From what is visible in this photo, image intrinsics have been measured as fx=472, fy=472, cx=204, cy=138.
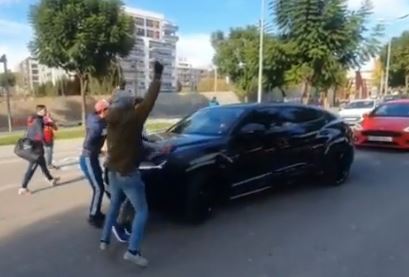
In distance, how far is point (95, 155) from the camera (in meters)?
5.98

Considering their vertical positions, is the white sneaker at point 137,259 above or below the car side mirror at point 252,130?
below

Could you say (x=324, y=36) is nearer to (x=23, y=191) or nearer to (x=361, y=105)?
(x=361, y=105)

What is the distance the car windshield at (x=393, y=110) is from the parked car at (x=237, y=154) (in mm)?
5971

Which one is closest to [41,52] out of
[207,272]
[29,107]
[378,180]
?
[29,107]

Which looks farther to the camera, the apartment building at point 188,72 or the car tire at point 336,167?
the apartment building at point 188,72

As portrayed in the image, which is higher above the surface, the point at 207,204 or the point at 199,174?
the point at 199,174

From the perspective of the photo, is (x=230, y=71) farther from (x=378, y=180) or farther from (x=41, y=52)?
(x=378, y=180)

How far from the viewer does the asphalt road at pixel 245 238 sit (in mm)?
4551

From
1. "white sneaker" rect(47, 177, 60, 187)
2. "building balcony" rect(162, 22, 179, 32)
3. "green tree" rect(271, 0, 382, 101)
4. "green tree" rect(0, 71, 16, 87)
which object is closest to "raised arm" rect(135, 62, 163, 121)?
"white sneaker" rect(47, 177, 60, 187)

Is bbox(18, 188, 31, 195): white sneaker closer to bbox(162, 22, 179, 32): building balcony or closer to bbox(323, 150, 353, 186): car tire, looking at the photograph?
bbox(323, 150, 353, 186): car tire

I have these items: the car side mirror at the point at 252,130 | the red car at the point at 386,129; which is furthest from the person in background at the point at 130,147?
the red car at the point at 386,129

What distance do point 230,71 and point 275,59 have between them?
2476cm

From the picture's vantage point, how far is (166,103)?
47469 millimetres

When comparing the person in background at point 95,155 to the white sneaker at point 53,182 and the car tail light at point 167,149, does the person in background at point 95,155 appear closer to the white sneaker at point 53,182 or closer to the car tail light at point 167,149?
the car tail light at point 167,149
